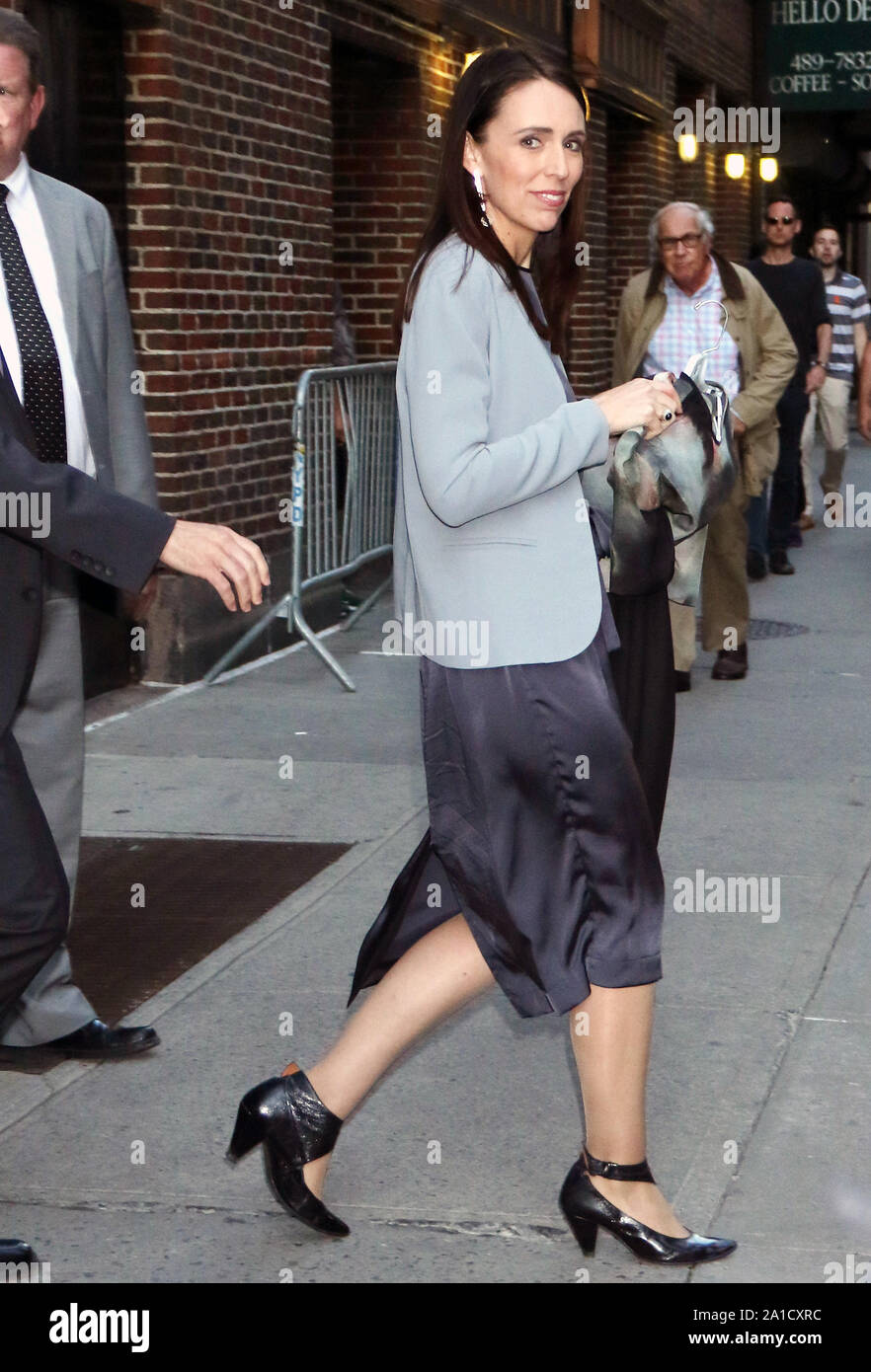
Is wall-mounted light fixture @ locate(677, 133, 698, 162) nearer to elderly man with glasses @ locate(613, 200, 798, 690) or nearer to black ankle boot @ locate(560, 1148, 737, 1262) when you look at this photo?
elderly man with glasses @ locate(613, 200, 798, 690)

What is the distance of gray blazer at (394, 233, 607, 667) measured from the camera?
2.88 meters

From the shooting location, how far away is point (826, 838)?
5797 mm

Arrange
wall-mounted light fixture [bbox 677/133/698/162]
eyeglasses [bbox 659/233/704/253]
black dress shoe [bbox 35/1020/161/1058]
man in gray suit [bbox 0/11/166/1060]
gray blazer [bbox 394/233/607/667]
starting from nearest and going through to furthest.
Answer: gray blazer [bbox 394/233/607/667] < man in gray suit [bbox 0/11/166/1060] < black dress shoe [bbox 35/1020/161/1058] < eyeglasses [bbox 659/233/704/253] < wall-mounted light fixture [bbox 677/133/698/162]

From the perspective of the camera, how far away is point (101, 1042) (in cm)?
411

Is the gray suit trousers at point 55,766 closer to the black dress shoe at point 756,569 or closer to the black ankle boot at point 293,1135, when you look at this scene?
the black ankle boot at point 293,1135

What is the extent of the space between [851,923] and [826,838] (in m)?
0.82

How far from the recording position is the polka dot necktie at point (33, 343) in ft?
12.2

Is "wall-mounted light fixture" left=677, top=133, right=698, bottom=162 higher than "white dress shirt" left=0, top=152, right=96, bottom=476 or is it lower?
higher

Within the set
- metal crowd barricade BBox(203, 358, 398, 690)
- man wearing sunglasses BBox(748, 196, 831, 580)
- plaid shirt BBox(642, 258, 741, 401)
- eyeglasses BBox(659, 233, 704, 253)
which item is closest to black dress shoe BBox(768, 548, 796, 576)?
man wearing sunglasses BBox(748, 196, 831, 580)

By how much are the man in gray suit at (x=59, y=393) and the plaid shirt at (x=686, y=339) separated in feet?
12.7

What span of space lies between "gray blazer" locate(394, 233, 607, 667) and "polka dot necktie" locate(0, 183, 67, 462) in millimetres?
993

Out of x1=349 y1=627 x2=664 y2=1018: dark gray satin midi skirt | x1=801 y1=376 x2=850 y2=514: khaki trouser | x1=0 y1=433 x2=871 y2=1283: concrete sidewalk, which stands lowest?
x1=0 y1=433 x2=871 y2=1283: concrete sidewalk

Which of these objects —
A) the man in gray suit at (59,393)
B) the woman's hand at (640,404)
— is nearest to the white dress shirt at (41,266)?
the man in gray suit at (59,393)

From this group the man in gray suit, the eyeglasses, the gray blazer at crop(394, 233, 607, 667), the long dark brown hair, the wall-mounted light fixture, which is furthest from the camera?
the wall-mounted light fixture
